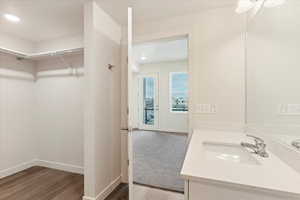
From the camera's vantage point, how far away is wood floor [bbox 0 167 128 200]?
2.01 metres

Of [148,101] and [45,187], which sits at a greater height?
[148,101]

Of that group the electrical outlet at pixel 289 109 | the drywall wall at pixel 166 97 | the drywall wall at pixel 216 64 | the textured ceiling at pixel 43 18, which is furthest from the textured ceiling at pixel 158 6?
the drywall wall at pixel 166 97

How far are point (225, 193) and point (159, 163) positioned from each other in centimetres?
236

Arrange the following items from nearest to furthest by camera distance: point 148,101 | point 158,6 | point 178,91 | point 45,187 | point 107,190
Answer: point 158,6 < point 107,190 < point 45,187 < point 178,91 < point 148,101

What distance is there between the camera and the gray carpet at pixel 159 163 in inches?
91.3

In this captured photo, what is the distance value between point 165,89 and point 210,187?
5127mm

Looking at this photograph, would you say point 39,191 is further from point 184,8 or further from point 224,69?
point 184,8

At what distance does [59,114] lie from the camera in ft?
9.05

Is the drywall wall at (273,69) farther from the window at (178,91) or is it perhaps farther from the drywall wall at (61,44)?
the window at (178,91)

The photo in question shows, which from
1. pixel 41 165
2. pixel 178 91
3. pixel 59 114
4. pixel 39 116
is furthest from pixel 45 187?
pixel 178 91

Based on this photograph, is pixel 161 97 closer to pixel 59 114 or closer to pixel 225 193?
pixel 59 114

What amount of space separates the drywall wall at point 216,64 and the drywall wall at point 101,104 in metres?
0.89

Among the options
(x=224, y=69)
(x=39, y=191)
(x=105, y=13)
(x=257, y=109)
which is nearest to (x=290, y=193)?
(x=257, y=109)

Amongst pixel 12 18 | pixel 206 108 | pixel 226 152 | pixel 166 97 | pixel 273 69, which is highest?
→ pixel 12 18
